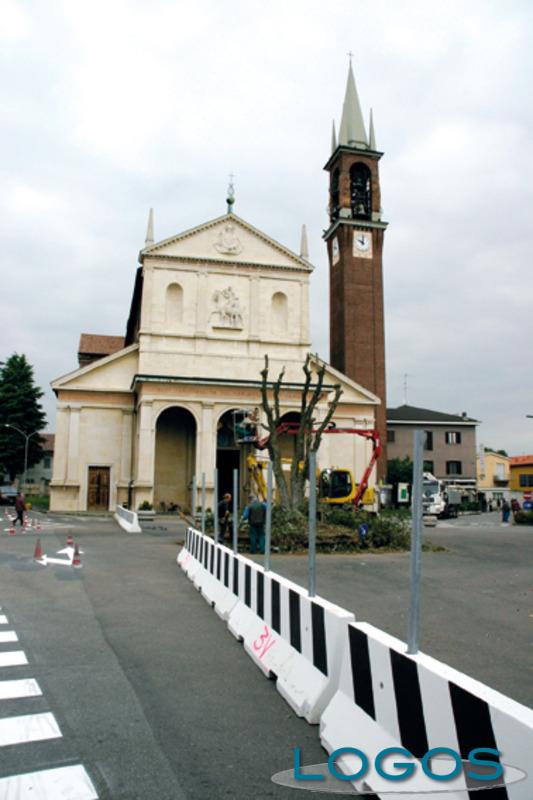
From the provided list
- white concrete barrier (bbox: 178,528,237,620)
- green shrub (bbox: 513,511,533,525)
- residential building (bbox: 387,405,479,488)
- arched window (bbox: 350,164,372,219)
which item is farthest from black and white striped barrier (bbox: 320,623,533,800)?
residential building (bbox: 387,405,479,488)

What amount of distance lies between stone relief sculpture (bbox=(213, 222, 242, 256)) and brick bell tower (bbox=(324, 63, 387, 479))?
1127 centimetres

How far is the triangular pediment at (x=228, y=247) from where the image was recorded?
133 feet

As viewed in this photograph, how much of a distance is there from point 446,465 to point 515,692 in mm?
64599

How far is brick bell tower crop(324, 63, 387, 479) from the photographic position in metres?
49.2

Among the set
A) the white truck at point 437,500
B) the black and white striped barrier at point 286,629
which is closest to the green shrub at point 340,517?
the black and white striped barrier at point 286,629

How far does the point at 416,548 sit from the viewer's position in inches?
171

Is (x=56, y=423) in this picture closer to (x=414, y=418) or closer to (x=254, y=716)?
(x=254, y=716)

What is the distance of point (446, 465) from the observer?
224ft

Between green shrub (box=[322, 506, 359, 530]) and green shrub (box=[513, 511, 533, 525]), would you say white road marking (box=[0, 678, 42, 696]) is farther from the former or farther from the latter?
green shrub (box=[513, 511, 533, 525])

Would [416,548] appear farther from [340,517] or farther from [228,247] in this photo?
[228,247]

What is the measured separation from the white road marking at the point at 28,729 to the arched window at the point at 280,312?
1471 inches

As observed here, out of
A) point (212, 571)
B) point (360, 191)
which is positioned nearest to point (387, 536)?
point (212, 571)

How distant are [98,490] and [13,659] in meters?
33.0

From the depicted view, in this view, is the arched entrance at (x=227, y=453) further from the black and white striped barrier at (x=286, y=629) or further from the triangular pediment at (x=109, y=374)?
the black and white striped barrier at (x=286, y=629)
